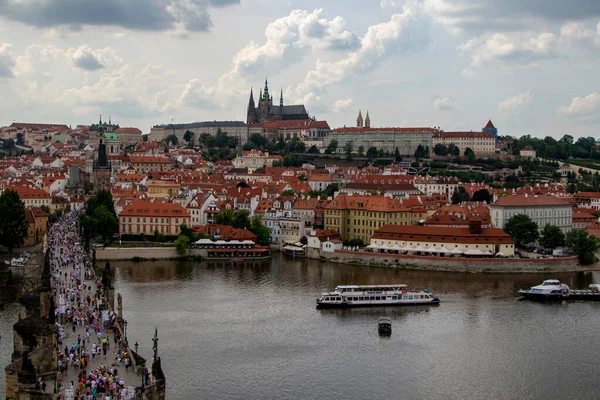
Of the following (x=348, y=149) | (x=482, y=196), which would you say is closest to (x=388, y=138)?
(x=348, y=149)

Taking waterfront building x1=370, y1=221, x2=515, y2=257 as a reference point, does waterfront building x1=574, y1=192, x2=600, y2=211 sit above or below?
above

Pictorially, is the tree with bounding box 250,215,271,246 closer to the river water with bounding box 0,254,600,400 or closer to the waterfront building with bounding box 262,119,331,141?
the river water with bounding box 0,254,600,400

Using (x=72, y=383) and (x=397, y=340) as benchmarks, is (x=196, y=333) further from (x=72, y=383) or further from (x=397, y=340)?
(x=72, y=383)

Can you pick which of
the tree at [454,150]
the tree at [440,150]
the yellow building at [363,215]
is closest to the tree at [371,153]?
the tree at [440,150]

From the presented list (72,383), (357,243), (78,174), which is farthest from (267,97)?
(72,383)

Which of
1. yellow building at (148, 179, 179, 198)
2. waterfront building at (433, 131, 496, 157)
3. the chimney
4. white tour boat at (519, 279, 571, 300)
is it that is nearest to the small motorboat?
white tour boat at (519, 279, 571, 300)

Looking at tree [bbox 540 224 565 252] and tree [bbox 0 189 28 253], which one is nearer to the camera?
tree [bbox 0 189 28 253]
